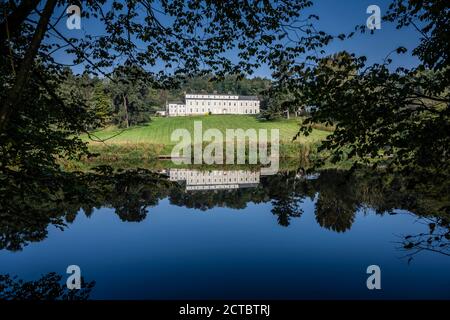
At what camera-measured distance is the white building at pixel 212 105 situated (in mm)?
134875

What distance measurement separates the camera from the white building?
135 metres

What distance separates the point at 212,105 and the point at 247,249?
126 meters

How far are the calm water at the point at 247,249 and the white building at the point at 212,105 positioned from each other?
113 metres

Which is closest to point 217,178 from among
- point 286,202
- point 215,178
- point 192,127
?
point 215,178

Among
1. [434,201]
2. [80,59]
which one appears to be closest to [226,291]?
[80,59]

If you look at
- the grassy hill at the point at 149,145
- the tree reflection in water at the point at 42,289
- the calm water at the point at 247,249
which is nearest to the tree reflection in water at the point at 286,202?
the calm water at the point at 247,249

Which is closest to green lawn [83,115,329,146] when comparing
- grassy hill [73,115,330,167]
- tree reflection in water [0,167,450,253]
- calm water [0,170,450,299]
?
grassy hill [73,115,330,167]

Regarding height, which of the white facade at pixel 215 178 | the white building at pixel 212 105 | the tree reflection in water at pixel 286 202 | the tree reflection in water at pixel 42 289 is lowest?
the tree reflection in water at pixel 42 289

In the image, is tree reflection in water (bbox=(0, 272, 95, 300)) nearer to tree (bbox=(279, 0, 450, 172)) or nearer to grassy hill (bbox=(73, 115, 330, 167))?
tree (bbox=(279, 0, 450, 172))

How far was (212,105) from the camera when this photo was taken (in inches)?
5418

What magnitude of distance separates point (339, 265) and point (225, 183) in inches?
840

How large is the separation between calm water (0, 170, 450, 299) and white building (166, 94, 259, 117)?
113 meters

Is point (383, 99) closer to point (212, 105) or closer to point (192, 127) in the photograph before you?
point (192, 127)

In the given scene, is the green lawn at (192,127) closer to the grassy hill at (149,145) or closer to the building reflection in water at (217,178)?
the grassy hill at (149,145)
